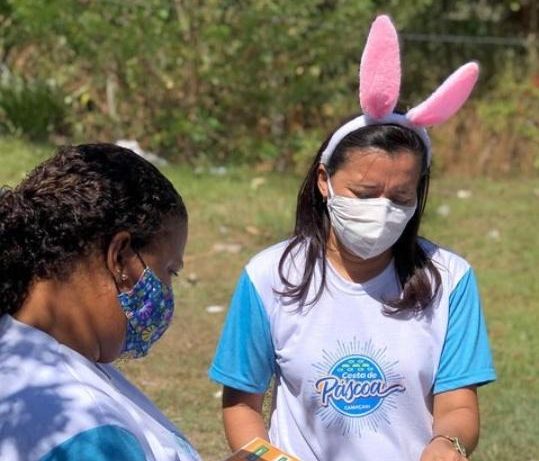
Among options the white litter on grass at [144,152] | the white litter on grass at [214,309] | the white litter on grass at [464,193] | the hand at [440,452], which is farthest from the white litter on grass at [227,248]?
the hand at [440,452]

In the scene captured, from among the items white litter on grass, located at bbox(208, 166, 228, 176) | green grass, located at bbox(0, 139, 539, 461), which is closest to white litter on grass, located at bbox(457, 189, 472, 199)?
green grass, located at bbox(0, 139, 539, 461)

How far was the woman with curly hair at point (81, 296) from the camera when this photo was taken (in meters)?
1.81

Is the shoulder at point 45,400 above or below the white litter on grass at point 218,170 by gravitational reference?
above

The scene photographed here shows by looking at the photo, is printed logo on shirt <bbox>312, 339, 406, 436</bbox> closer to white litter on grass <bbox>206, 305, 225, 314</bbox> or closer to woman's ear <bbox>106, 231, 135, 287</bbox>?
woman's ear <bbox>106, 231, 135, 287</bbox>

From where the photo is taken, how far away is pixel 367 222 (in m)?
3.01

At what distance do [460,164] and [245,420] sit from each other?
27.3 feet

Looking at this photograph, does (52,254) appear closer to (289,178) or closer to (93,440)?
(93,440)

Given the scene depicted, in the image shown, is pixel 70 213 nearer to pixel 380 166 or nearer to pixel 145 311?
pixel 145 311

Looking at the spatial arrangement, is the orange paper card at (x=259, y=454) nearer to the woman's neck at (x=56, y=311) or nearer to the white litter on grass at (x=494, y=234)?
the woman's neck at (x=56, y=311)

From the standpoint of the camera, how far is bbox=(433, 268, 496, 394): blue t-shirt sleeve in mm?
3053

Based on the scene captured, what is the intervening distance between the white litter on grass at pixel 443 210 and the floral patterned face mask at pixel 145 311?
6.82 metres

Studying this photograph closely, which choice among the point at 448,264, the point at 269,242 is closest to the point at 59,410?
the point at 448,264

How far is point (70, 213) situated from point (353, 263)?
129 centimetres

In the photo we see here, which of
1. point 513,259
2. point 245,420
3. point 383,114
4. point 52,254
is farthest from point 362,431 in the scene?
point 513,259
